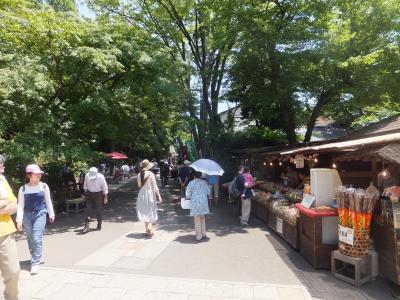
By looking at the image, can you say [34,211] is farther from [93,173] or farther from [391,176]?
[391,176]

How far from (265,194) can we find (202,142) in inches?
346

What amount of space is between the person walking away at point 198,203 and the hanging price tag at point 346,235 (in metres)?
3.50

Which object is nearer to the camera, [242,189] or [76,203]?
[242,189]

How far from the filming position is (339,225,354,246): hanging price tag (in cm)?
595

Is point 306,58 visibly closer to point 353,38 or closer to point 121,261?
point 353,38

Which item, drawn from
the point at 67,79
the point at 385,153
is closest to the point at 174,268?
the point at 385,153

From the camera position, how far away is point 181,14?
19.2 metres

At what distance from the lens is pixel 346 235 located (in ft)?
19.8

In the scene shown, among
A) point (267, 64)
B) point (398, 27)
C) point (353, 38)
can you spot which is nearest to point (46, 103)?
point (267, 64)

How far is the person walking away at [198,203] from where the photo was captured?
346 inches

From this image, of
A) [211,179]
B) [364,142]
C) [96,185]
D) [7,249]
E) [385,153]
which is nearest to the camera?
[7,249]

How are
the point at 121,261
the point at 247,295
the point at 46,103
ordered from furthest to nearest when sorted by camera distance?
1. the point at 46,103
2. the point at 121,261
3. the point at 247,295

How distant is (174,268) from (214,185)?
8338 millimetres

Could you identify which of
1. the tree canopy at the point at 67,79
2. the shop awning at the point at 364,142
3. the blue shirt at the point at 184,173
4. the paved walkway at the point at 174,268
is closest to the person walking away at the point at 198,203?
the paved walkway at the point at 174,268
